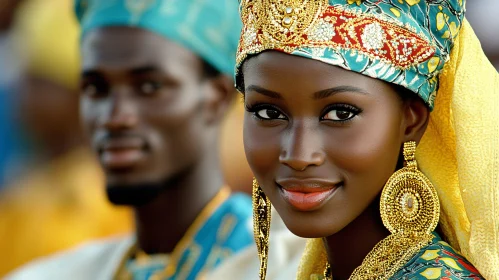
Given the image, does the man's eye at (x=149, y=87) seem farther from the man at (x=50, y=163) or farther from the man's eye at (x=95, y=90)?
the man at (x=50, y=163)

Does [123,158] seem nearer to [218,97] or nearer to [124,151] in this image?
[124,151]

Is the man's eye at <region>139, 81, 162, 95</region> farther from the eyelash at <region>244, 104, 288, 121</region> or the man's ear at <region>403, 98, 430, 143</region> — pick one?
the man's ear at <region>403, 98, 430, 143</region>

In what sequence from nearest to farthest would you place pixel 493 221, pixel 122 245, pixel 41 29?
pixel 493 221
pixel 122 245
pixel 41 29

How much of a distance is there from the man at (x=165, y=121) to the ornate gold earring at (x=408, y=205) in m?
1.82

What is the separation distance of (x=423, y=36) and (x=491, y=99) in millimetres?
245

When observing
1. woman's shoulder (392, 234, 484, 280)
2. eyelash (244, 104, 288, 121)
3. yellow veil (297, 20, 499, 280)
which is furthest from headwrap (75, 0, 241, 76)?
woman's shoulder (392, 234, 484, 280)

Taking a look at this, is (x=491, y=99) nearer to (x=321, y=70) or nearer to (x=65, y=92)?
(x=321, y=70)

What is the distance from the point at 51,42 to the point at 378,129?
4.02 metres

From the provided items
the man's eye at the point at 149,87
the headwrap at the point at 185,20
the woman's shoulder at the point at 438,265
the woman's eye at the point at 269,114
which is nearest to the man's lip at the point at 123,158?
the man's eye at the point at 149,87

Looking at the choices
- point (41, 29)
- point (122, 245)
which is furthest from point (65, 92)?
point (122, 245)

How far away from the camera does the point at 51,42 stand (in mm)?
6438

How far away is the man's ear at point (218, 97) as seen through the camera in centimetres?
Result: 478

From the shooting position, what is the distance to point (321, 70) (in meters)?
2.75

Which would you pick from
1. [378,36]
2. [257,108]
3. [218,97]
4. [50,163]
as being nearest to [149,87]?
[218,97]
